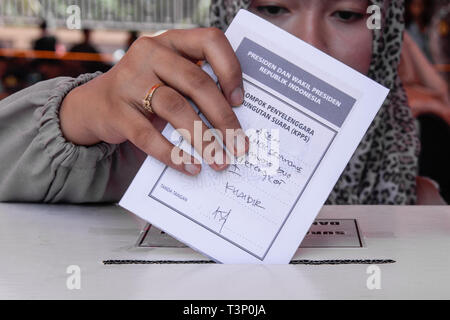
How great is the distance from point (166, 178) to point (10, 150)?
46cm

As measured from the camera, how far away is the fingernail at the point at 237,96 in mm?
614

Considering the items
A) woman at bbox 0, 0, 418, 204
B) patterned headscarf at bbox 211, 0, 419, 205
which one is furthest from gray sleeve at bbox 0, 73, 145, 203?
patterned headscarf at bbox 211, 0, 419, 205

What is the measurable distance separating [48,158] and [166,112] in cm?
37

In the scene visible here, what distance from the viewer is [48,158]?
36.1 inches

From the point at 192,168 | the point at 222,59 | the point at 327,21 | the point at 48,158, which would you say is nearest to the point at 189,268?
the point at 192,168

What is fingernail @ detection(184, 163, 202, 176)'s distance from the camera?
604mm

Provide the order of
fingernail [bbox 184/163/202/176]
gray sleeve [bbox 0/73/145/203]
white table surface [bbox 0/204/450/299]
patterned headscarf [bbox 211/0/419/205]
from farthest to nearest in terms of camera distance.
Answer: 1. patterned headscarf [bbox 211/0/419/205]
2. gray sleeve [bbox 0/73/145/203]
3. fingernail [bbox 184/163/202/176]
4. white table surface [bbox 0/204/450/299]

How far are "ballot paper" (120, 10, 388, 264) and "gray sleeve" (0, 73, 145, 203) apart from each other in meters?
0.32

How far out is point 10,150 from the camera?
3.20ft

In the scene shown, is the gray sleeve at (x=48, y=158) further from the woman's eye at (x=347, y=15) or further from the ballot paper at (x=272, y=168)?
the woman's eye at (x=347, y=15)

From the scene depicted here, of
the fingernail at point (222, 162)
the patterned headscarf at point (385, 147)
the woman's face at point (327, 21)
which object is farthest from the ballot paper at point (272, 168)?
the patterned headscarf at point (385, 147)

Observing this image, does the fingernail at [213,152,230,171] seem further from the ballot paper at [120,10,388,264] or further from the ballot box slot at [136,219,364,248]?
the ballot box slot at [136,219,364,248]

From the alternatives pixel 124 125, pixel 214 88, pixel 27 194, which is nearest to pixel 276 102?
pixel 214 88

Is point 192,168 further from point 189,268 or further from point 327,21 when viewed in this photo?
point 327,21
